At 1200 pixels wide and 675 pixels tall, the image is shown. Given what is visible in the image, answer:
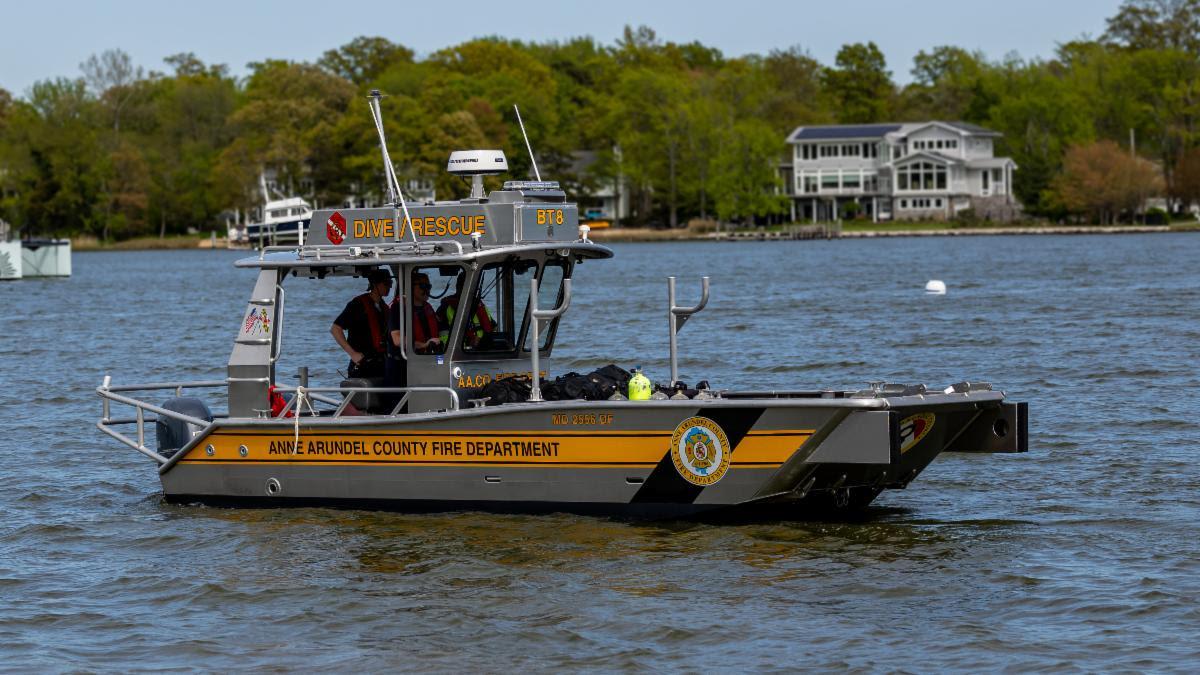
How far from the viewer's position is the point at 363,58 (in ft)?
552

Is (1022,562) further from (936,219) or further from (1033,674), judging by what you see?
(936,219)

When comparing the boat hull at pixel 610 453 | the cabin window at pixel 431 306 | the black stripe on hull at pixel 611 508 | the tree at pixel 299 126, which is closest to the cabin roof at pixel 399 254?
the cabin window at pixel 431 306

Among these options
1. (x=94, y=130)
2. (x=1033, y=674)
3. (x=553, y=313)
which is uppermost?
(x=94, y=130)

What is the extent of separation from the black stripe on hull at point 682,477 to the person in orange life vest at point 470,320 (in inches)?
87.2

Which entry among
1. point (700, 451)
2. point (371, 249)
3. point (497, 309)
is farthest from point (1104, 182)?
point (700, 451)

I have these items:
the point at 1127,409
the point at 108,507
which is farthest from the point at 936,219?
the point at 108,507

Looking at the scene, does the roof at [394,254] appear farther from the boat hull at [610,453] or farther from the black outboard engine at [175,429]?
the black outboard engine at [175,429]

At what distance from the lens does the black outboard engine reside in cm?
1625

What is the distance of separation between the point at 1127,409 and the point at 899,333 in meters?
15.7

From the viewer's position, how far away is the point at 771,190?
136 m

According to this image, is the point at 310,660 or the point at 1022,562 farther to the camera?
the point at 1022,562

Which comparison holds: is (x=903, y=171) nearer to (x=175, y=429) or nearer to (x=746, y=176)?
→ (x=746, y=176)

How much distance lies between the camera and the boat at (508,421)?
13594 mm

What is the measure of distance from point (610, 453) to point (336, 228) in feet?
11.0
